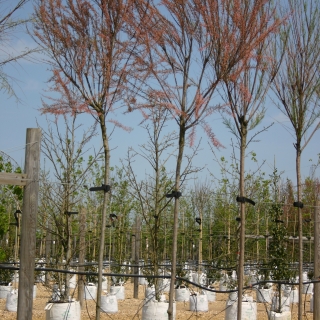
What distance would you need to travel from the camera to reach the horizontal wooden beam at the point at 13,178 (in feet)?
12.6

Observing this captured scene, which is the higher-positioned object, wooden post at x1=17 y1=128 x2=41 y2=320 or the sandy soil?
wooden post at x1=17 y1=128 x2=41 y2=320

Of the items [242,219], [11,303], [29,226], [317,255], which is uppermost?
[242,219]

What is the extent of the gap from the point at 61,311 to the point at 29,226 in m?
3.16

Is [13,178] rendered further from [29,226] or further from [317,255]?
[317,255]

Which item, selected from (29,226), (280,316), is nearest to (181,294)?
(280,316)

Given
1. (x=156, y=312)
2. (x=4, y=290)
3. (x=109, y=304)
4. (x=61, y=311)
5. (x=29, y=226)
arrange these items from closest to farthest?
1. (x=29, y=226)
2. (x=61, y=311)
3. (x=156, y=312)
4. (x=109, y=304)
5. (x=4, y=290)

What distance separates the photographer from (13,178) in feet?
12.9

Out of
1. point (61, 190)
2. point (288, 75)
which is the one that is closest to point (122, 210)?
point (61, 190)

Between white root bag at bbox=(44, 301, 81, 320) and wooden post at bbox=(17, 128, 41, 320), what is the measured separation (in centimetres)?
292

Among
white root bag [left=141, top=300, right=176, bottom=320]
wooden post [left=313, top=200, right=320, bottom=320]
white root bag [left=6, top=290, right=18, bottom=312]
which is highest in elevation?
wooden post [left=313, top=200, right=320, bottom=320]

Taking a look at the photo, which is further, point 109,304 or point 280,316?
point 109,304

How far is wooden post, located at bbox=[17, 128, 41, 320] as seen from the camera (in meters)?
3.86

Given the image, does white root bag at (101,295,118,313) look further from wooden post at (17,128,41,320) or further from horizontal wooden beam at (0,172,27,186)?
horizontal wooden beam at (0,172,27,186)

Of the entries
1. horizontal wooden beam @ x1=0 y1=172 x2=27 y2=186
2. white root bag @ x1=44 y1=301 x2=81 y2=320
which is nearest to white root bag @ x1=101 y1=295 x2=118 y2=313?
white root bag @ x1=44 y1=301 x2=81 y2=320
